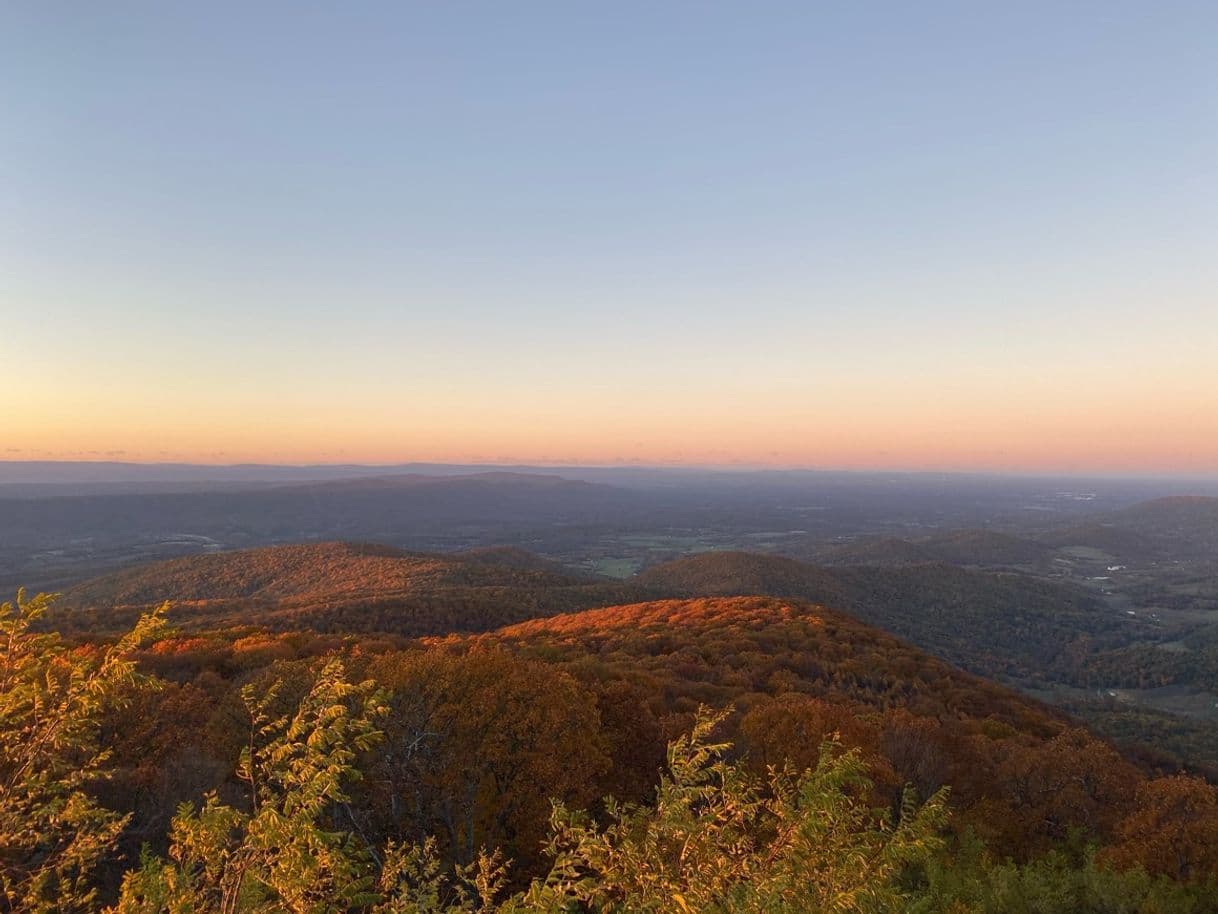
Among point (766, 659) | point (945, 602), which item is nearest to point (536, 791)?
point (766, 659)

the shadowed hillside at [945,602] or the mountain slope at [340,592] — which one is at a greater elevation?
the mountain slope at [340,592]

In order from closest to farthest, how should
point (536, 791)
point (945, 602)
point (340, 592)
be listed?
point (536, 791), point (340, 592), point (945, 602)

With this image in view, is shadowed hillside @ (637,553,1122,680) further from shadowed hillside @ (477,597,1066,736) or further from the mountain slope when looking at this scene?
shadowed hillside @ (477,597,1066,736)

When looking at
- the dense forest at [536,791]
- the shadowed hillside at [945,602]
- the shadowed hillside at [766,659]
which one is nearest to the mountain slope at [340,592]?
the shadowed hillside at [766,659]

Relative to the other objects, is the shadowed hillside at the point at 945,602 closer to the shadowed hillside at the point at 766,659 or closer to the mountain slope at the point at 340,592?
the mountain slope at the point at 340,592

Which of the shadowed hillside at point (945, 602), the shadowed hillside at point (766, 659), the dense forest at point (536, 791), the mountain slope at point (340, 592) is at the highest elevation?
the dense forest at point (536, 791)

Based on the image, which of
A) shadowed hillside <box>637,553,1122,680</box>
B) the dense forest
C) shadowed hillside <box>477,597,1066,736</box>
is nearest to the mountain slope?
shadowed hillside <box>477,597,1066,736</box>

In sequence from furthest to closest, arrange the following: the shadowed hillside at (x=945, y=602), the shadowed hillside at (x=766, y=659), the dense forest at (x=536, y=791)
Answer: the shadowed hillside at (x=945, y=602) → the shadowed hillside at (x=766, y=659) → the dense forest at (x=536, y=791)

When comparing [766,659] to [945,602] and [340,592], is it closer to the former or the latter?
[340,592]
